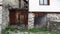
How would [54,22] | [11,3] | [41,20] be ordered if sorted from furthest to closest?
[11,3] < [41,20] < [54,22]

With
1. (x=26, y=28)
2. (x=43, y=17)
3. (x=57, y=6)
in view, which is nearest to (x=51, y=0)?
(x=57, y=6)

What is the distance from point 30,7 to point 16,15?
1.26 meters

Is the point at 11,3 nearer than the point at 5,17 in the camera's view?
No

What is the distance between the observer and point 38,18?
1224cm

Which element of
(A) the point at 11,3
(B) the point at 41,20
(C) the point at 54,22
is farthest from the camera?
(A) the point at 11,3

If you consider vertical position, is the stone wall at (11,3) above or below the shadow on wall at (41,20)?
above

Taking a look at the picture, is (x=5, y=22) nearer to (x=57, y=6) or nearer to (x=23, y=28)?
(x=23, y=28)

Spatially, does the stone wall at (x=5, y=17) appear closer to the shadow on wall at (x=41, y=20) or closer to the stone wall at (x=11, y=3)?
the stone wall at (x=11, y=3)

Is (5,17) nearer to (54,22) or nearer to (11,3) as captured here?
(11,3)

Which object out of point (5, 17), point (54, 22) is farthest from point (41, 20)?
point (5, 17)

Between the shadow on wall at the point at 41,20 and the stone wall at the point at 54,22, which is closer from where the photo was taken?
the stone wall at the point at 54,22

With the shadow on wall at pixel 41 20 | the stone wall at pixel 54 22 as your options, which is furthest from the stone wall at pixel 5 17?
the stone wall at pixel 54 22

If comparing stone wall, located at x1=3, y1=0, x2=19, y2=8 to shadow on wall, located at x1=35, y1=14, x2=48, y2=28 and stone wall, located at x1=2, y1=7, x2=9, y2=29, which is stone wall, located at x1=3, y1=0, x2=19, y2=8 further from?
shadow on wall, located at x1=35, y1=14, x2=48, y2=28

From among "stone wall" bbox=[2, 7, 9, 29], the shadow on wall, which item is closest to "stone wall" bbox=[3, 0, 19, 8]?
"stone wall" bbox=[2, 7, 9, 29]
